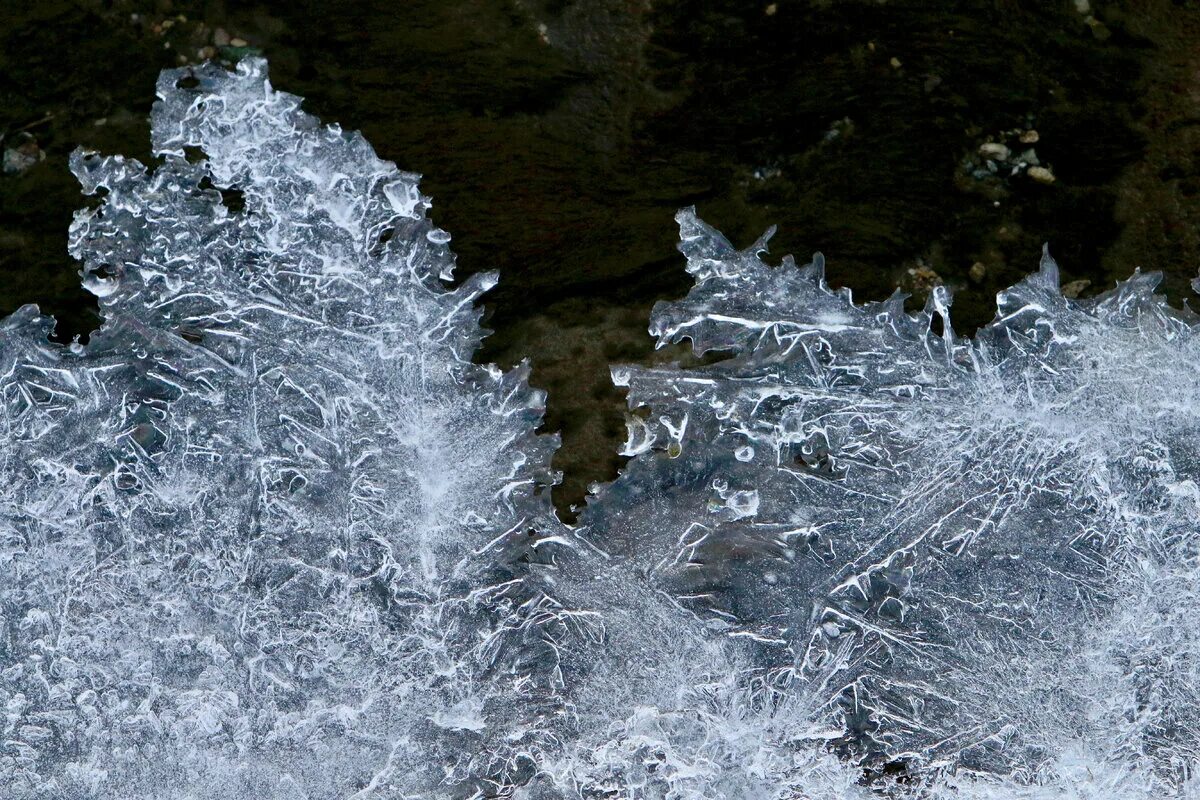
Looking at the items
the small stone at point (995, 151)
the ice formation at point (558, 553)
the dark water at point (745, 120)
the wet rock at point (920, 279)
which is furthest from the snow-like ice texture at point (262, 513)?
the small stone at point (995, 151)

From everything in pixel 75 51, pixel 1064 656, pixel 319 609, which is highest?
pixel 75 51

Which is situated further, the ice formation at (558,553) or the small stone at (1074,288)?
the small stone at (1074,288)

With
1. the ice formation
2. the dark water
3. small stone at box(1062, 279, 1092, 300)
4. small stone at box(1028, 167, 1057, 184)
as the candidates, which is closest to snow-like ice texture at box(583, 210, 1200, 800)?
the ice formation

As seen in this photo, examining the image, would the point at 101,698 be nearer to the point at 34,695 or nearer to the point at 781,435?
the point at 34,695

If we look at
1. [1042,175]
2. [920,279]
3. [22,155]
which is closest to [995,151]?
[1042,175]

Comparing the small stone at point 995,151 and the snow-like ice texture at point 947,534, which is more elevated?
the small stone at point 995,151

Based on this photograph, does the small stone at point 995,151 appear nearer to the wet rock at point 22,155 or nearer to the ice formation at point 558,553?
the ice formation at point 558,553

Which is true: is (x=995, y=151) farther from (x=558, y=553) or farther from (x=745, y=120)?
(x=558, y=553)

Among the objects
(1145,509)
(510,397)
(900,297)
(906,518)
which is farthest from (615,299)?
(1145,509)
